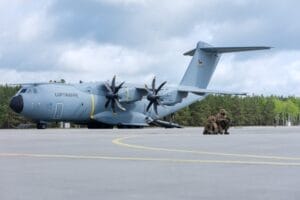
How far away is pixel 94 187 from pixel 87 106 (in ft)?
146

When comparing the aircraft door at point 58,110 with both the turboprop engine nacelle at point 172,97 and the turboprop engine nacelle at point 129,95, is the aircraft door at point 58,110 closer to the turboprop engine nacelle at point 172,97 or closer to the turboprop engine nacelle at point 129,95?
the turboprop engine nacelle at point 129,95

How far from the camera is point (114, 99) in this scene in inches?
2201

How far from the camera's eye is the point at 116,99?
5606cm

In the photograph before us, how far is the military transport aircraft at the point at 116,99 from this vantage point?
166 feet

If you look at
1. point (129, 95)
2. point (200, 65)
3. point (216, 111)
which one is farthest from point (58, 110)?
point (216, 111)

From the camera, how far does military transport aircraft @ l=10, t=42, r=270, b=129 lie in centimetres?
5050

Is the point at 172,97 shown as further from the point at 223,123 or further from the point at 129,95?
the point at 223,123

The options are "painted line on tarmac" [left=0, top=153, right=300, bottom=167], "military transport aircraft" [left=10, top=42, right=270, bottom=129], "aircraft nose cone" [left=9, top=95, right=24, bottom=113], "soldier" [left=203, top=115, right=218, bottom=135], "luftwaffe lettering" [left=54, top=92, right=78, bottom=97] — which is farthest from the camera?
"luftwaffe lettering" [left=54, top=92, right=78, bottom=97]

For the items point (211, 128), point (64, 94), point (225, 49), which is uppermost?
point (225, 49)

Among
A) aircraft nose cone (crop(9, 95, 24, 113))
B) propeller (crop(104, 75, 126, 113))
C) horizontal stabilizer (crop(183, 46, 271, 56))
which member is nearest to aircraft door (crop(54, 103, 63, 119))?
aircraft nose cone (crop(9, 95, 24, 113))

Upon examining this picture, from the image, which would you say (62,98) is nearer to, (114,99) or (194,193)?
(114,99)

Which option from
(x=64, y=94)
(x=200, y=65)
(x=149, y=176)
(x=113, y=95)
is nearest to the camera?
(x=149, y=176)

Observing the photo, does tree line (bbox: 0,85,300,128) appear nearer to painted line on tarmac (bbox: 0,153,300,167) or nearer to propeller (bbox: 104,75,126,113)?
propeller (bbox: 104,75,126,113)

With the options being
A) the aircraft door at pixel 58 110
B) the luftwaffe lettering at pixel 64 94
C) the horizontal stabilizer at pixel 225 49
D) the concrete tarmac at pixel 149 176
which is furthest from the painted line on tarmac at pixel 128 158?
the horizontal stabilizer at pixel 225 49
